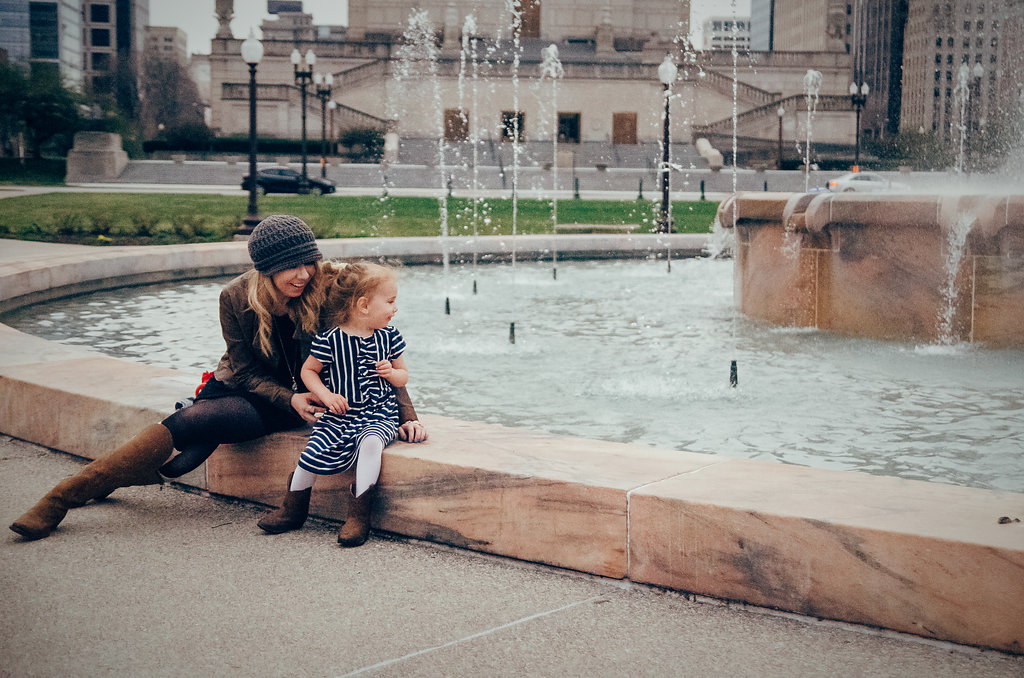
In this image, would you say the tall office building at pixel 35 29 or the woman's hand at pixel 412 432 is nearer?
the woman's hand at pixel 412 432

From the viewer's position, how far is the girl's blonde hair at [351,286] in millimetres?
4102

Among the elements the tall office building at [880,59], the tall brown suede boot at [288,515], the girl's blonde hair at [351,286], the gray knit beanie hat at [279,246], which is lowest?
the tall brown suede boot at [288,515]

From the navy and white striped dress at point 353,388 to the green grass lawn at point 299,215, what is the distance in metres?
13.5

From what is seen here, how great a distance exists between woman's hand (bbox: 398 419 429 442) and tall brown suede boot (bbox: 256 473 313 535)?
0.42 m

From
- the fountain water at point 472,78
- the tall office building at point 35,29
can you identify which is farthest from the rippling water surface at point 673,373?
the tall office building at point 35,29

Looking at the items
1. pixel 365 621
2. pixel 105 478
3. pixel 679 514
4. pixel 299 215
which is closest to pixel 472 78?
pixel 299 215

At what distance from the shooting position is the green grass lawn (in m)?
17.6

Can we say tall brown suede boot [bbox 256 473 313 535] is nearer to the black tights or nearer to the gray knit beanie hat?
the black tights

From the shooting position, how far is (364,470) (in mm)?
4008

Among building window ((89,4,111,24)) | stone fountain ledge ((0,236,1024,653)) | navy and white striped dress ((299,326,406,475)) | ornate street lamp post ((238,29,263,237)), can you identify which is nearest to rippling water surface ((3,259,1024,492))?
stone fountain ledge ((0,236,1024,653))

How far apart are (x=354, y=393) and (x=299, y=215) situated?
20.1 meters

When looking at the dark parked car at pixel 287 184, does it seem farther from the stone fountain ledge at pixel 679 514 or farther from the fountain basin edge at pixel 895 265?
the stone fountain ledge at pixel 679 514

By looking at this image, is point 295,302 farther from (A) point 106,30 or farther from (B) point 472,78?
(A) point 106,30

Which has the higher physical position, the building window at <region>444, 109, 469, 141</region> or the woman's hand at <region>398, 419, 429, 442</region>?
the building window at <region>444, 109, 469, 141</region>
